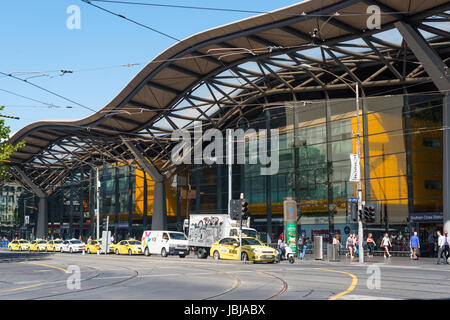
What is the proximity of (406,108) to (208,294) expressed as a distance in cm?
2915

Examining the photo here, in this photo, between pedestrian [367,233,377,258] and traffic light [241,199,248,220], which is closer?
traffic light [241,199,248,220]

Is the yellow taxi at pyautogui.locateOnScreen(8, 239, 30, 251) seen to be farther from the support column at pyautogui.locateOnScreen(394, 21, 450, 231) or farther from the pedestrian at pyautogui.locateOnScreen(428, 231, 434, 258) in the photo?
the support column at pyautogui.locateOnScreen(394, 21, 450, 231)

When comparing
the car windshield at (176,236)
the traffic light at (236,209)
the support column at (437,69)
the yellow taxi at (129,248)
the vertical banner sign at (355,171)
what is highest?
the support column at (437,69)

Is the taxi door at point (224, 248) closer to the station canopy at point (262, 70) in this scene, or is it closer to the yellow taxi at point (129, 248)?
the station canopy at point (262, 70)

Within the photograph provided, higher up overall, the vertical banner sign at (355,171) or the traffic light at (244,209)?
the vertical banner sign at (355,171)

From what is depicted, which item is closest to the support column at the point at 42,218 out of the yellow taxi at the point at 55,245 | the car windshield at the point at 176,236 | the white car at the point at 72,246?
the yellow taxi at the point at 55,245

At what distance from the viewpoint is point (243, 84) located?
153 feet

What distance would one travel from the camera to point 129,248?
48.6 m

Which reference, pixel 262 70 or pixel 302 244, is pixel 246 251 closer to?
pixel 302 244

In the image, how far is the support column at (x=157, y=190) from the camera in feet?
196

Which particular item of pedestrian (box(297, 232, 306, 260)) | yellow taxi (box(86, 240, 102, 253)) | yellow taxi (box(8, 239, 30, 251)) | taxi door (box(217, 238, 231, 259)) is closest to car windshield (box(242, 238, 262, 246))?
taxi door (box(217, 238, 231, 259))

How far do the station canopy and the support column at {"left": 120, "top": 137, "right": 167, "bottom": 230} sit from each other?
1127mm

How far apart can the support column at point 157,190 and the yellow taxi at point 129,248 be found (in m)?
9.73

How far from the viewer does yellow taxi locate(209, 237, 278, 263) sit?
2988 centimetres
